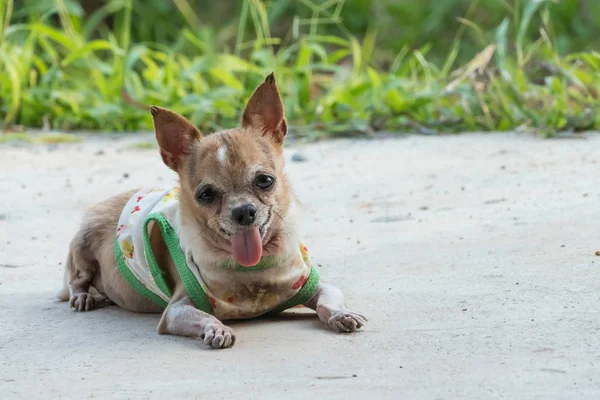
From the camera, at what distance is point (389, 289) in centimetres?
400

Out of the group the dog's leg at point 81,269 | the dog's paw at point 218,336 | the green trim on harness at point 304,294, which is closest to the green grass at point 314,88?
the dog's leg at point 81,269

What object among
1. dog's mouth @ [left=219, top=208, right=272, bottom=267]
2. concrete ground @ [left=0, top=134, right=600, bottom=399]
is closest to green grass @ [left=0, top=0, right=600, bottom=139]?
concrete ground @ [left=0, top=134, right=600, bottom=399]

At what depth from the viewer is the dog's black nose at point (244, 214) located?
3.53 metres

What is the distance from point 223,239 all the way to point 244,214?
0.61 ft

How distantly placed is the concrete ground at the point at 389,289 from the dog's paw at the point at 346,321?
0.14ft

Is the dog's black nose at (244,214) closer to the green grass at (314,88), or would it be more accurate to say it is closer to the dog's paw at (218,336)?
the dog's paw at (218,336)

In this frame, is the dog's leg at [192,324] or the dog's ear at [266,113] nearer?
the dog's leg at [192,324]

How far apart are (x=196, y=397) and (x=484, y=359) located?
2.76 ft

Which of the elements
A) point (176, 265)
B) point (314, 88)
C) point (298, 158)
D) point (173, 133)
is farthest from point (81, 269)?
point (314, 88)

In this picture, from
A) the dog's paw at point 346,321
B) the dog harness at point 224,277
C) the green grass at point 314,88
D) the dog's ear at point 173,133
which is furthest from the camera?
the green grass at point 314,88

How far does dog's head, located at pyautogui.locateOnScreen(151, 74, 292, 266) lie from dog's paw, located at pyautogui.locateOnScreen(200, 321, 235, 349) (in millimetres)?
263

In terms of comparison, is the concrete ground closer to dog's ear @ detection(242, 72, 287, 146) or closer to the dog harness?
the dog harness

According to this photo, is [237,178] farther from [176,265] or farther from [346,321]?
[346,321]

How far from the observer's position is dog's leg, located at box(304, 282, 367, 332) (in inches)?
138
